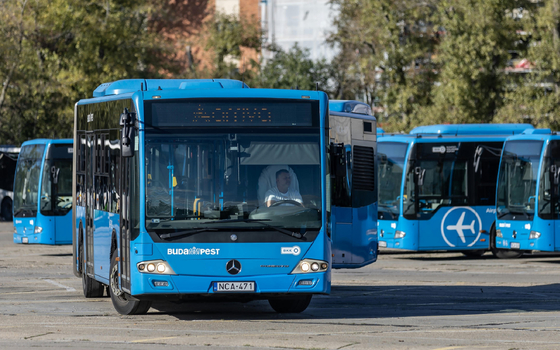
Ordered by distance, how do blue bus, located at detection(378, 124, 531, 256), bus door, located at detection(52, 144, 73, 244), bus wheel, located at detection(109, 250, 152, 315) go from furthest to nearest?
bus door, located at detection(52, 144, 73, 244)
blue bus, located at detection(378, 124, 531, 256)
bus wheel, located at detection(109, 250, 152, 315)

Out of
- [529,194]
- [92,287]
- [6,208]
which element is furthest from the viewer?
[6,208]

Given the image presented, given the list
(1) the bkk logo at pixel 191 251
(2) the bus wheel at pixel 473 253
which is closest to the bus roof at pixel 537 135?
(2) the bus wheel at pixel 473 253

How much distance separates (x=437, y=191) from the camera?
24.3m

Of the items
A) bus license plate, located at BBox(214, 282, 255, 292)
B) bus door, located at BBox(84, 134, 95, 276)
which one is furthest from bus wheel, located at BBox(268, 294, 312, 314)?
bus door, located at BBox(84, 134, 95, 276)

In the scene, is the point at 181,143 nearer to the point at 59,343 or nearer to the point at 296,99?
the point at 296,99

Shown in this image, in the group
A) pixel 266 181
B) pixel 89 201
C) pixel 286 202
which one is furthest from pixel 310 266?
pixel 89 201

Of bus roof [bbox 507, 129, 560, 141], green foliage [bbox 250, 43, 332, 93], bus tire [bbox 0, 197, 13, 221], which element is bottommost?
bus tire [bbox 0, 197, 13, 221]

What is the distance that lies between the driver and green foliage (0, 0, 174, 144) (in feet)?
102

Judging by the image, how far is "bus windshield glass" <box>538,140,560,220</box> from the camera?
22.4 m

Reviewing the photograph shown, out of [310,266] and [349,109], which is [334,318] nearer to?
[310,266]

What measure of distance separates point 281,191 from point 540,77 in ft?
94.9

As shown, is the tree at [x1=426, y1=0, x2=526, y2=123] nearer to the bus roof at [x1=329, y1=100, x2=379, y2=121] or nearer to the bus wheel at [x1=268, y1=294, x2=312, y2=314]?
the bus roof at [x1=329, y1=100, x2=379, y2=121]

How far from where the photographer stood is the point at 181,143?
11.7m

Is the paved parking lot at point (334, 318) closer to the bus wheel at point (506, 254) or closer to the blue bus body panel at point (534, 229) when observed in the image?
the blue bus body panel at point (534, 229)
